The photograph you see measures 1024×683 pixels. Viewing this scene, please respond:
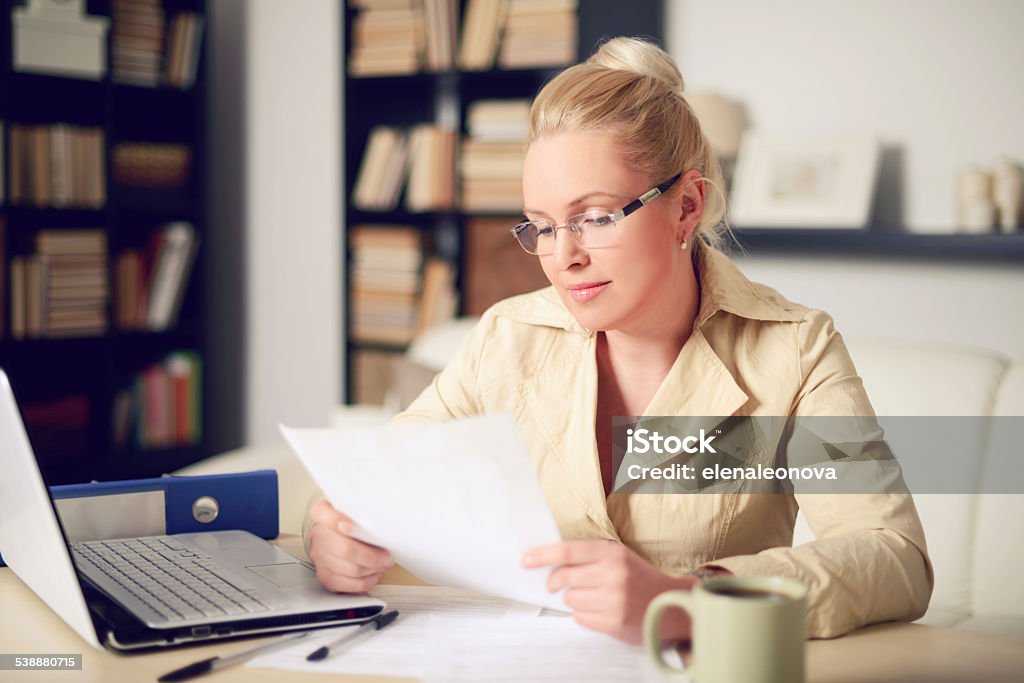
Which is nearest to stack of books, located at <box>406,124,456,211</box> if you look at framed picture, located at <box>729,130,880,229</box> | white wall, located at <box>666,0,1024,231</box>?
white wall, located at <box>666,0,1024,231</box>

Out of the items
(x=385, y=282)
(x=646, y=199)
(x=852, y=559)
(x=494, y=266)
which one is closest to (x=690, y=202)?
(x=646, y=199)

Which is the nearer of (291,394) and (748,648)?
(748,648)

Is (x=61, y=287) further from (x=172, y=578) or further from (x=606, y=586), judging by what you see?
(x=606, y=586)

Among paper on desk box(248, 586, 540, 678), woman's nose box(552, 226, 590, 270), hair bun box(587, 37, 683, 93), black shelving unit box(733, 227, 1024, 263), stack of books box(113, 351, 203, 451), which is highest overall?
hair bun box(587, 37, 683, 93)

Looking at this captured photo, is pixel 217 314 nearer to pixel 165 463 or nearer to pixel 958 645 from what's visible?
pixel 165 463

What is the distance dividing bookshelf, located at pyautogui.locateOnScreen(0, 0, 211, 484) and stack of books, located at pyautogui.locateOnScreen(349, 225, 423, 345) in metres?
0.76

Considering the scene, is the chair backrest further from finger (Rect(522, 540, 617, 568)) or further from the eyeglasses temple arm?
finger (Rect(522, 540, 617, 568))

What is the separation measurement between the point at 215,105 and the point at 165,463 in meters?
1.44

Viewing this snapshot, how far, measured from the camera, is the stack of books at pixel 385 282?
355 cm

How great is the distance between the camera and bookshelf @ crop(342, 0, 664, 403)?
3148 millimetres

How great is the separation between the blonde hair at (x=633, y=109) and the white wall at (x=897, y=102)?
1.62m

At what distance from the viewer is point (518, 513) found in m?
0.86

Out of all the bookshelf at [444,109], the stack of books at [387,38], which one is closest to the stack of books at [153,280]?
the bookshelf at [444,109]

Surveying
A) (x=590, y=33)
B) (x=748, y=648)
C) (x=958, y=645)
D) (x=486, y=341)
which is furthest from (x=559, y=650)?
(x=590, y=33)
